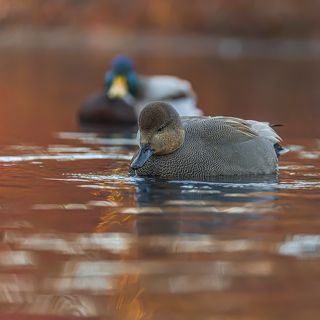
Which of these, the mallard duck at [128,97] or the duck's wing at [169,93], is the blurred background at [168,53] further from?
the duck's wing at [169,93]

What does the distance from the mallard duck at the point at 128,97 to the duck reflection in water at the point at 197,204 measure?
19.3ft

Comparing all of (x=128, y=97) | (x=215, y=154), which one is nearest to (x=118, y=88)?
(x=128, y=97)

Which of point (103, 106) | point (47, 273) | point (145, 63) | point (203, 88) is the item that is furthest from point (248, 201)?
point (145, 63)

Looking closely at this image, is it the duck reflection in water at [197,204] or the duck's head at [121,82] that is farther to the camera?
the duck's head at [121,82]

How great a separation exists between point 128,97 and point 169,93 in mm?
517

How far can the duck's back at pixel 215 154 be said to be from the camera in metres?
7.83

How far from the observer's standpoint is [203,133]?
26.3 feet

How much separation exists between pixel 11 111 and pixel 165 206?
8316 mm

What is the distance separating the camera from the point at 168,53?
38.8 metres

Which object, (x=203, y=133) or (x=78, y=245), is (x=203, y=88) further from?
(x=78, y=245)

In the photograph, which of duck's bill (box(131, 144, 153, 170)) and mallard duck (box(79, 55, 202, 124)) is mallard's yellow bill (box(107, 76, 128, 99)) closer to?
mallard duck (box(79, 55, 202, 124))

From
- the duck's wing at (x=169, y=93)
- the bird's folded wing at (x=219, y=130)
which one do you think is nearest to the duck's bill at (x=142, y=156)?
the bird's folded wing at (x=219, y=130)

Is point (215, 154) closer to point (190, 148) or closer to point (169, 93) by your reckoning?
point (190, 148)

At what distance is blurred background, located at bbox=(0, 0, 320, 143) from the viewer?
16266 mm
